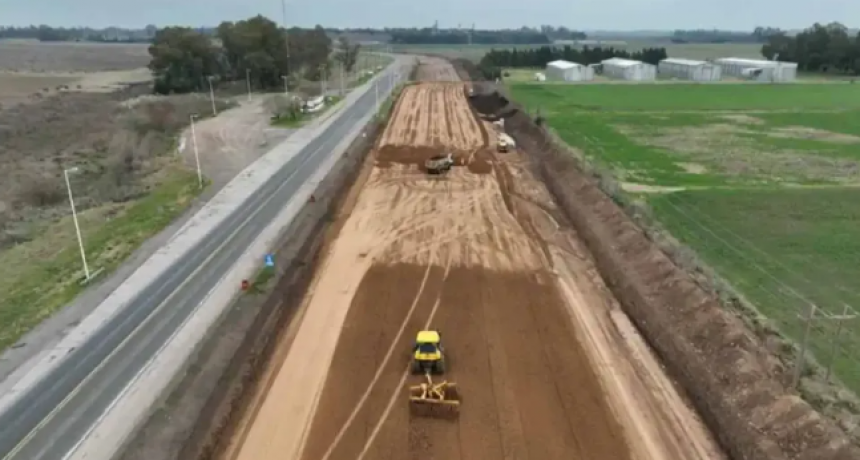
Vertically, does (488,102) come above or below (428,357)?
above

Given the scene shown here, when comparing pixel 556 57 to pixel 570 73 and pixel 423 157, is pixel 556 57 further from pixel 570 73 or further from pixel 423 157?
pixel 423 157

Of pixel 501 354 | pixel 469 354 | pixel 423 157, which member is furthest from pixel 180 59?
pixel 501 354

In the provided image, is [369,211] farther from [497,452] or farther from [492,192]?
[497,452]

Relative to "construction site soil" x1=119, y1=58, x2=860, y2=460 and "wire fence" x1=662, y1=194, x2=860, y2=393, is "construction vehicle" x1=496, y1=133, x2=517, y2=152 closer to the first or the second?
"construction site soil" x1=119, y1=58, x2=860, y2=460

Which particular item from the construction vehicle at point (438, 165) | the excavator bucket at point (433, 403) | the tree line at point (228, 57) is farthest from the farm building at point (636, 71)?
the excavator bucket at point (433, 403)

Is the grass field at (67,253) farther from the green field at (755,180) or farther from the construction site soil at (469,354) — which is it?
the green field at (755,180)
